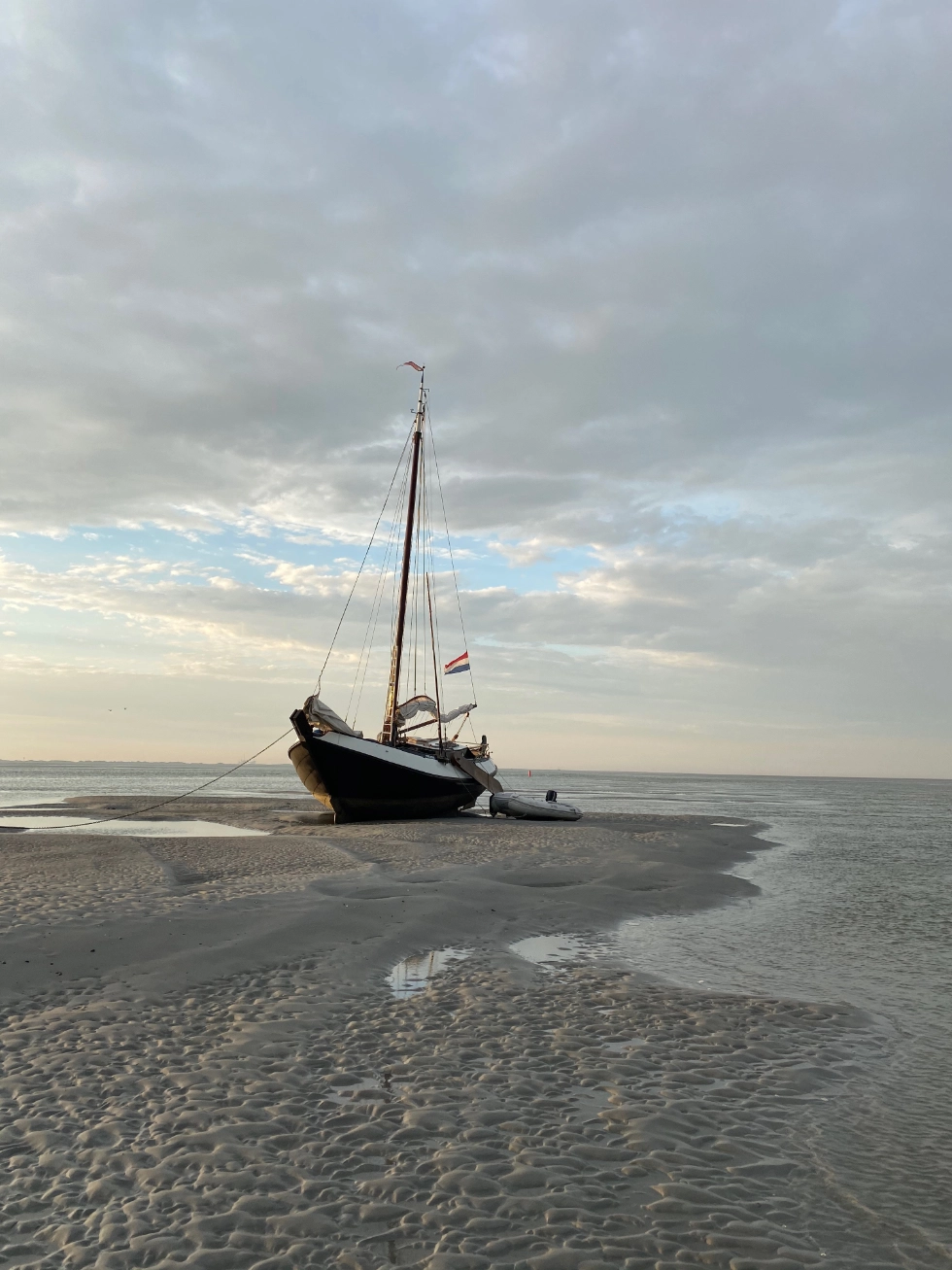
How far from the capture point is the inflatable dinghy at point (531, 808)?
3900cm

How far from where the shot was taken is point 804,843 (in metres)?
35.1

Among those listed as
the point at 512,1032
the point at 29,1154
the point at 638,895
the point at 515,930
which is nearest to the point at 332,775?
the point at 638,895

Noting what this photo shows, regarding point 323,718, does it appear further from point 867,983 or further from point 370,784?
point 867,983

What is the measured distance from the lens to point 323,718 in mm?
33844

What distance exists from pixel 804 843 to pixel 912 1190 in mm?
31781

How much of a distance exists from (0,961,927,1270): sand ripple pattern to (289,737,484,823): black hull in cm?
2535

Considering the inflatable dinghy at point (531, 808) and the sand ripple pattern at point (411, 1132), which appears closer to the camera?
the sand ripple pattern at point (411, 1132)

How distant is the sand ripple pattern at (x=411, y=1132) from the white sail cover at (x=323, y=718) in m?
24.2

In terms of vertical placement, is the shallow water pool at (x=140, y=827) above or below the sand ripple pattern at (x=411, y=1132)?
above

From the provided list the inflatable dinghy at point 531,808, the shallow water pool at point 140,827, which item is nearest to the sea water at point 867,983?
the inflatable dinghy at point 531,808

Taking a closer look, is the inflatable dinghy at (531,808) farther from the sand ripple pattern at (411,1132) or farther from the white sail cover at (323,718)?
the sand ripple pattern at (411,1132)

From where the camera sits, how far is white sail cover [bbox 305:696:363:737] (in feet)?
110

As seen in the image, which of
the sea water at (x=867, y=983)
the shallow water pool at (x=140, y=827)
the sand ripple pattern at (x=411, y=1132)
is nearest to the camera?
the sand ripple pattern at (x=411, y=1132)

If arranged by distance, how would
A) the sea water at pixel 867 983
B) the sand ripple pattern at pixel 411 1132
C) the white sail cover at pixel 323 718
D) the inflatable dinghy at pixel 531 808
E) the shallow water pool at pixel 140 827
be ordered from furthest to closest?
the inflatable dinghy at pixel 531 808 < the white sail cover at pixel 323 718 < the shallow water pool at pixel 140 827 < the sea water at pixel 867 983 < the sand ripple pattern at pixel 411 1132
